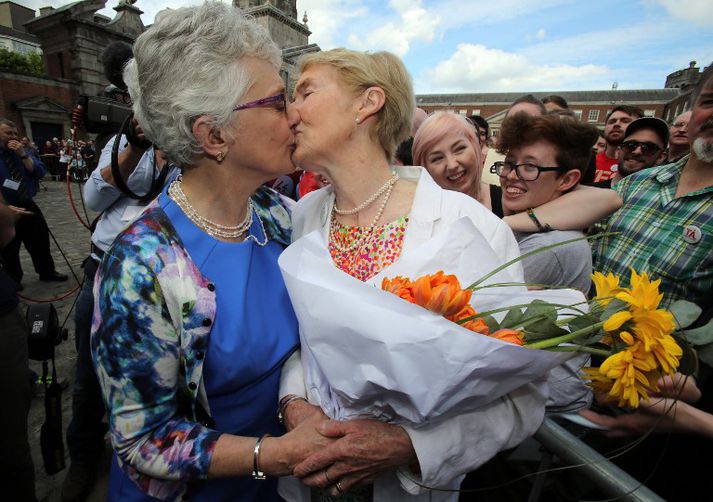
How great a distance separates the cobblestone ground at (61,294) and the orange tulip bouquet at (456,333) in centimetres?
263

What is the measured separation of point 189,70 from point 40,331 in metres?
1.70

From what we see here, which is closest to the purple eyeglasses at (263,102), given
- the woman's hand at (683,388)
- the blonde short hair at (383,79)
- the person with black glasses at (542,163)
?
the blonde short hair at (383,79)

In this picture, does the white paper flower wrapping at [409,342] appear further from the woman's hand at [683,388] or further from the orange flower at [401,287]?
the woman's hand at [683,388]

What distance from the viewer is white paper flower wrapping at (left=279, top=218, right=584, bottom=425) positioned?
2.96 feet

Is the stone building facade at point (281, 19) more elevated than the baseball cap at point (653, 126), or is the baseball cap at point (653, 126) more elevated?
the stone building facade at point (281, 19)

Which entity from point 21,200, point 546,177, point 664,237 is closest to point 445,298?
point 546,177

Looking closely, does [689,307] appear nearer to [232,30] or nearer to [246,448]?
[246,448]

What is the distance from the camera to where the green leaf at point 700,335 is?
1.01 metres

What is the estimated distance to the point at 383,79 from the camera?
166cm

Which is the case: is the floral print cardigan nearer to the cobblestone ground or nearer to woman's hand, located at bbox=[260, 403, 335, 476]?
woman's hand, located at bbox=[260, 403, 335, 476]

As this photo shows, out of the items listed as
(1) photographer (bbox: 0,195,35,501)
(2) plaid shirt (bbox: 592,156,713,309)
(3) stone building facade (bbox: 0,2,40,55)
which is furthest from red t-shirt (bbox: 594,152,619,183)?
(3) stone building facade (bbox: 0,2,40,55)

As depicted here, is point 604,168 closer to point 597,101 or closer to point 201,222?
point 201,222

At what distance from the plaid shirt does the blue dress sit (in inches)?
75.2

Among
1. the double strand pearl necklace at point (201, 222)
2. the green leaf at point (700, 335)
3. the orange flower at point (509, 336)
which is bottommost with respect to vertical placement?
the green leaf at point (700, 335)
